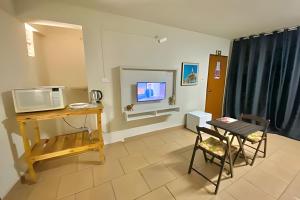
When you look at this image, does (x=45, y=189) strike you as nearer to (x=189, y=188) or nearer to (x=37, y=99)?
(x=37, y=99)

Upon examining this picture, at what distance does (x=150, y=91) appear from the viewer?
295 cm

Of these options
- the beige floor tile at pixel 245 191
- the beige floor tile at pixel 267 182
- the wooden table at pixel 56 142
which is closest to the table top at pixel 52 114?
the wooden table at pixel 56 142

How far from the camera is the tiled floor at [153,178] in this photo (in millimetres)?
1670

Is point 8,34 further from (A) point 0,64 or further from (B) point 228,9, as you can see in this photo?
(B) point 228,9

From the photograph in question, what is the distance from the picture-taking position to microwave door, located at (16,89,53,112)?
5.49ft

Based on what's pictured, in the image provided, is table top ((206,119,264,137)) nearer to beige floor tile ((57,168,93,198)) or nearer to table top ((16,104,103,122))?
table top ((16,104,103,122))

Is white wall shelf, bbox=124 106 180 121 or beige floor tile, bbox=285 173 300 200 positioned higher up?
white wall shelf, bbox=124 106 180 121

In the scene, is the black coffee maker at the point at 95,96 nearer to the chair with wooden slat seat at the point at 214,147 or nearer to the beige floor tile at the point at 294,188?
the chair with wooden slat seat at the point at 214,147

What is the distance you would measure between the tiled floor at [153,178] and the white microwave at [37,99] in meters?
1.01

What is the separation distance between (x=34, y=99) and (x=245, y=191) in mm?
2941

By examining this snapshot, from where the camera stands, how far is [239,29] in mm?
3227

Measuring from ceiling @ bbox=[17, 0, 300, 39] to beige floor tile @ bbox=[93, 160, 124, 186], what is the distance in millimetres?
2571

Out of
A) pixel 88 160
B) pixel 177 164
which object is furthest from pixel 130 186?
pixel 88 160

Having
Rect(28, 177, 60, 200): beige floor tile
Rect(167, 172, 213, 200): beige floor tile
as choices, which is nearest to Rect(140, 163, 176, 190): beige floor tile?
Rect(167, 172, 213, 200): beige floor tile
